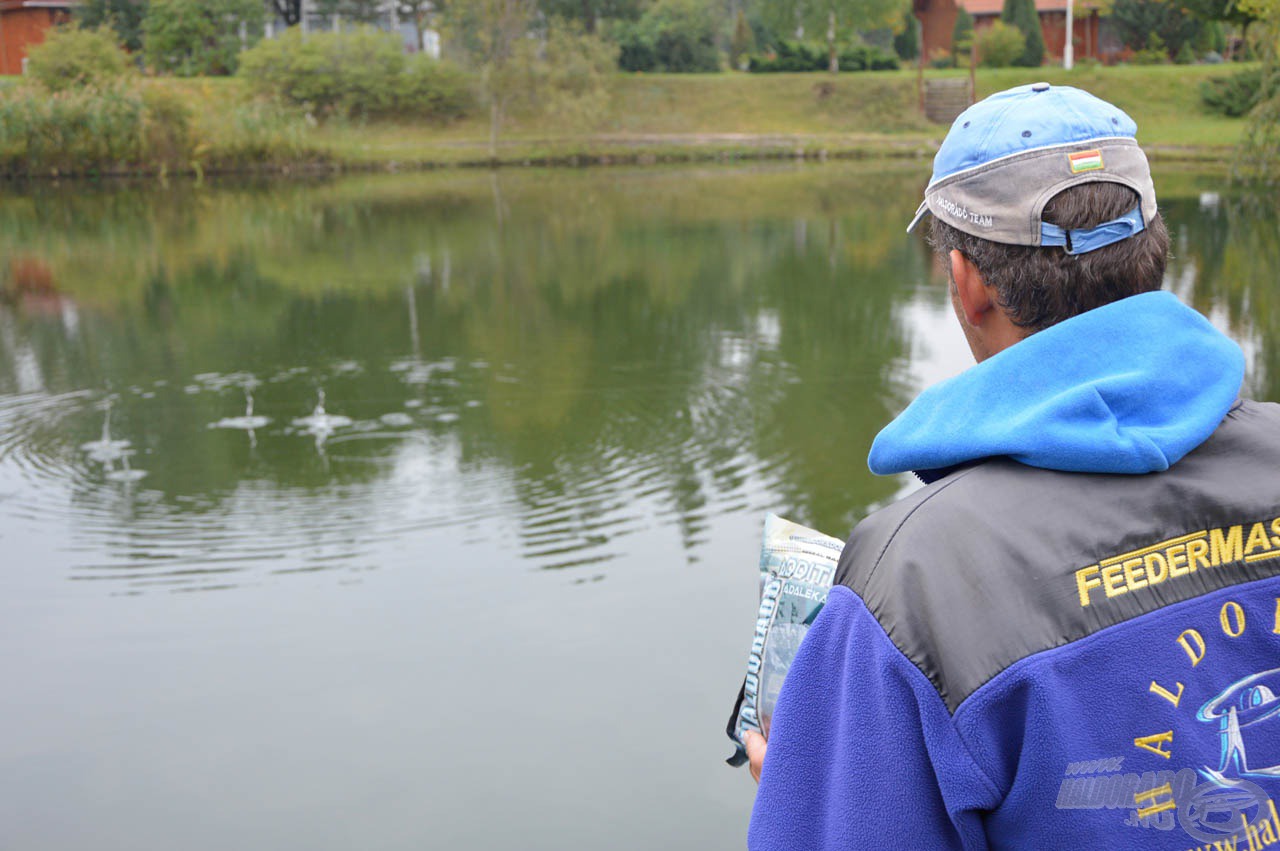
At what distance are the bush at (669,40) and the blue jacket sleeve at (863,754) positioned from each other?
153ft

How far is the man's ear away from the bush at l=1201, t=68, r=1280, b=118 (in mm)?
39973

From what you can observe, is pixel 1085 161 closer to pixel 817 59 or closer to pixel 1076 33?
pixel 817 59

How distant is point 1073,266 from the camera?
1422 mm

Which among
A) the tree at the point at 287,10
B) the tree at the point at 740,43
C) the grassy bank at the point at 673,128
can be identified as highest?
the tree at the point at 287,10

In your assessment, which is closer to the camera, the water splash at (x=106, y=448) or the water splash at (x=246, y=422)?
the water splash at (x=106, y=448)

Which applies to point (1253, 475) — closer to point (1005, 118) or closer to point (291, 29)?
point (1005, 118)

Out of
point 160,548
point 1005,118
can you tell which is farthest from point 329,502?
point 1005,118

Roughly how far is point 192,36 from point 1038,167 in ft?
169

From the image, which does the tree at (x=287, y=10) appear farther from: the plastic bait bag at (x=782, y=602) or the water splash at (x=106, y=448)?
the plastic bait bag at (x=782, y=602)

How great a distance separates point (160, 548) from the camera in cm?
736

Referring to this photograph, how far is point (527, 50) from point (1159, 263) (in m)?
40.6

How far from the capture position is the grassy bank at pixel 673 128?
35062mm

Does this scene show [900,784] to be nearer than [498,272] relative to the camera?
Yes

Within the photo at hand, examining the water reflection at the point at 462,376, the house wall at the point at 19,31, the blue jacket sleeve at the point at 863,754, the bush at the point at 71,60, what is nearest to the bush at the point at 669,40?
the bush at the point at 71,60
